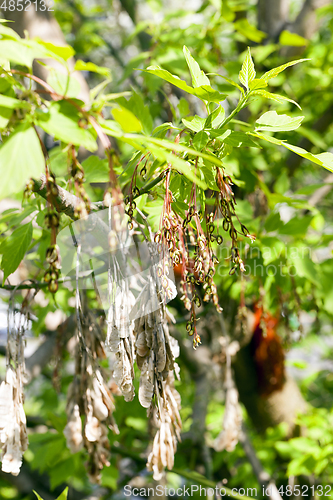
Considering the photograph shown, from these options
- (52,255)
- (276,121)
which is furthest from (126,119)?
(276,121)

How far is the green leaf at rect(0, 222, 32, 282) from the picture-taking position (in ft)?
2.64

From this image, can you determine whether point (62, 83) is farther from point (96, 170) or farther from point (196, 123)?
point (96, 170)

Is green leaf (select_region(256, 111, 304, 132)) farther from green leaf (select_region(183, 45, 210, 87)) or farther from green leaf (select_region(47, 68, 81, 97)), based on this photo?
green leaf (select_region(47, 68, 81, 97))

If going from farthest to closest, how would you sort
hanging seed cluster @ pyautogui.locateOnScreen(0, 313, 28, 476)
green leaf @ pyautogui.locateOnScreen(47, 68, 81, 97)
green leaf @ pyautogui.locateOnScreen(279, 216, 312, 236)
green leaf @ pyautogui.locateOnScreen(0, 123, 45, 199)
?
1. green leaf @ pyautogui.locateOnScreen(279, 216, 312, 236)
2. hanging seed cluster @ pyautogui.locateOnScreen(0, 313, 28, 476)
3. green leaf @ pyautogui.locateOnScreen(47, 68, 81, 97)
4. green leaf @ pyautogui.locateOnScreen(0, 123, 45, 199)

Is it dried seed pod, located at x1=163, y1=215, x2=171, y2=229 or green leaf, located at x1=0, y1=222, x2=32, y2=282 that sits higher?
dried seed pod, located at x1=163, y1=215, x2=171, y2=229

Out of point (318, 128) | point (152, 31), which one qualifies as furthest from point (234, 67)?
point (318, 128)

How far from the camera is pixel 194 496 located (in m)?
2.08

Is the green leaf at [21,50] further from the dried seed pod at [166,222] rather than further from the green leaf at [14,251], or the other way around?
the green leaf at [14,251]

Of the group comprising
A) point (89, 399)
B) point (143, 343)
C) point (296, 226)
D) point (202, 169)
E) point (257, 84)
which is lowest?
point (89, 399)

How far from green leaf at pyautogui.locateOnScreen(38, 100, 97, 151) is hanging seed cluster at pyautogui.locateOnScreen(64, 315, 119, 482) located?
1.69ft

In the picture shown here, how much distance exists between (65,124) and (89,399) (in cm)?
64

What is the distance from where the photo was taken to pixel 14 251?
0.81m

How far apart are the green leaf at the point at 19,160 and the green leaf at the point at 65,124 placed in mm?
28

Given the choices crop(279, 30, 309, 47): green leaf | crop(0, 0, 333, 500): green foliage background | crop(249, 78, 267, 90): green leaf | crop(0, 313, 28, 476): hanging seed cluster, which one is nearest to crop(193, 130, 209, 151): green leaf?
crop(0, 0, 333, 500): green foliage background
